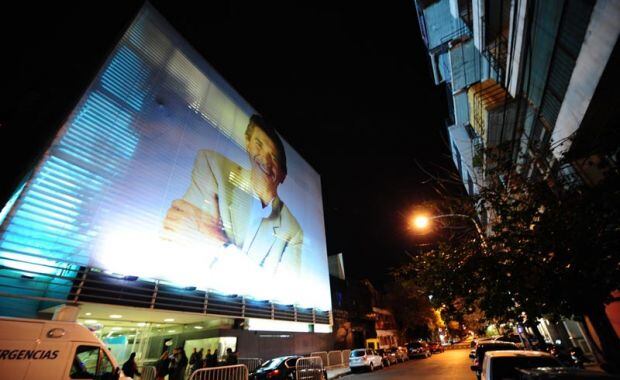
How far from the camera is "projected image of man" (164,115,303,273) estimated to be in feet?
44.6

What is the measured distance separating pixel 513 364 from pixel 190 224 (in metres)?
12.7

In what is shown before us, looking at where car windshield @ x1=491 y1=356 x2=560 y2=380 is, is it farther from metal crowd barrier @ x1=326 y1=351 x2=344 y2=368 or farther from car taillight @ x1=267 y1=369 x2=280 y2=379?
metal crowd barrier @ x1=326 y1=351 x2=344 y2=368

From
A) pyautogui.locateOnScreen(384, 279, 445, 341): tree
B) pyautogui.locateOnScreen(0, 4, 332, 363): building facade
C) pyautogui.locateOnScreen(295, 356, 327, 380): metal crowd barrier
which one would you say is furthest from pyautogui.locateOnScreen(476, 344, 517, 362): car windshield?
pyautogui.locateOnScreen(384, 279, 445, 341): tree

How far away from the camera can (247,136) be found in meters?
20.2

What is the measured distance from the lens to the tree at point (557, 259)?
218 inches

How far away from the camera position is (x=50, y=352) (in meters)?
5.33

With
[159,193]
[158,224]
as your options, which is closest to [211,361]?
[158,224]

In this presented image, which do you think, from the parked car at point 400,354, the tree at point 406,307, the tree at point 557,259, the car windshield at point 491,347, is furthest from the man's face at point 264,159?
the tree at point 406,307

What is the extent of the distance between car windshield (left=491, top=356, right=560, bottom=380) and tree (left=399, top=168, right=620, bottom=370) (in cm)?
102

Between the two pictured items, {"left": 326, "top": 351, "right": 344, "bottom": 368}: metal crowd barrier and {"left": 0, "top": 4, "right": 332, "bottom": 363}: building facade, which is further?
{"left": 326, "top": 351, "right": 344, "bottom": 368}: metal crowd barrier

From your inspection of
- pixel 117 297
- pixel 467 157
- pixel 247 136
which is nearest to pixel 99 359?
pixel 117 297

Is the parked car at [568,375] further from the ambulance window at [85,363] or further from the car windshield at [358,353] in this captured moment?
the car windshield at [358,353]

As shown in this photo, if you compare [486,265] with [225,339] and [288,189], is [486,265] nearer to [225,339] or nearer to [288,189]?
[225,339]

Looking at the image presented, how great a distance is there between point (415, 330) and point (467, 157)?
41.2 metres
